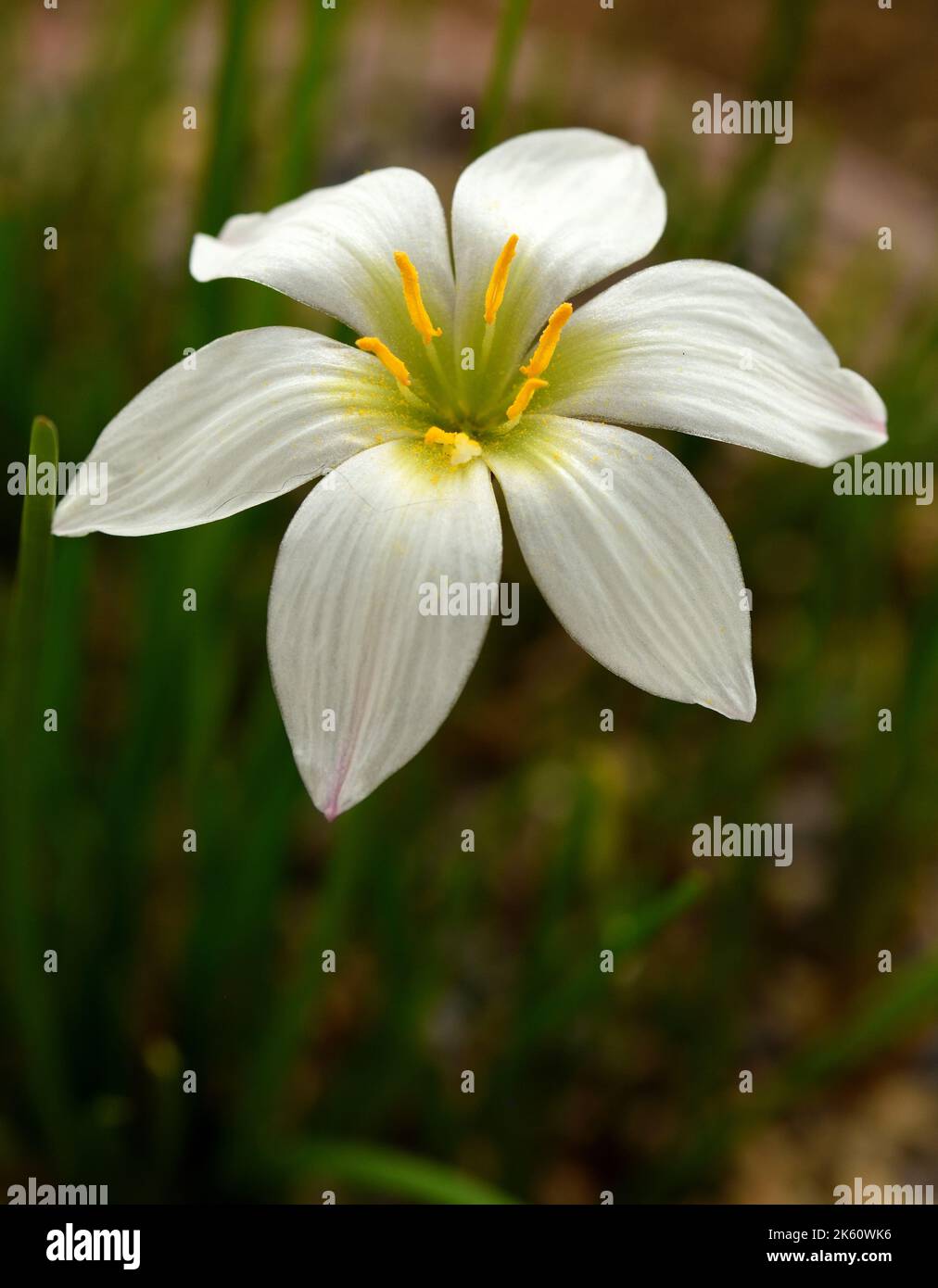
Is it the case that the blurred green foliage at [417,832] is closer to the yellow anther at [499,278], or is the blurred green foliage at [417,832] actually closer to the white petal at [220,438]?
the white petal at [220,438]

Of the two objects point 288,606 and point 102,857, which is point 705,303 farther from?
point 102,857

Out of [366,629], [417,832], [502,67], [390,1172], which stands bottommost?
[390,1172]

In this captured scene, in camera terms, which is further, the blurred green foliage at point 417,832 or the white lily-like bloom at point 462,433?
the blurred green foliage at point 417,832

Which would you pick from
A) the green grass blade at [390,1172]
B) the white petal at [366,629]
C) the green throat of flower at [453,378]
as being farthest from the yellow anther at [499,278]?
the green grass blade at [390,1172]

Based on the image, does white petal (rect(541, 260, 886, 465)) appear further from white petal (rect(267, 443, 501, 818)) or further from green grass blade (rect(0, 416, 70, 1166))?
green grass blade (rect(0, 416, 70, 1166))

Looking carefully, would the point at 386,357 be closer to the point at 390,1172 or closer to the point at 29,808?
the point at 29,808

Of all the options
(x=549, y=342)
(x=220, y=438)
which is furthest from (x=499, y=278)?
(x=220, y=438)

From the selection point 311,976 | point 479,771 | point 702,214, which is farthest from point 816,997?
point 702,214
